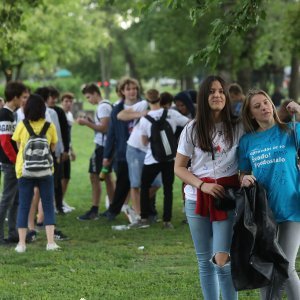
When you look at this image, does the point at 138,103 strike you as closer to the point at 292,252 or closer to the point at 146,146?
the point at 146,146

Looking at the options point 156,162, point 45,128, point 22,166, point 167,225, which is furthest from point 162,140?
point 22,166

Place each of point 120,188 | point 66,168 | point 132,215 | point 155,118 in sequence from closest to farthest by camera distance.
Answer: point 155,118 < point 132,215 < point 120,188 < point 66,168

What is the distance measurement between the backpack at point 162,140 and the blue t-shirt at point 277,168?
4853 millimetres

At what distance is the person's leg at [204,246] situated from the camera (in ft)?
17.5

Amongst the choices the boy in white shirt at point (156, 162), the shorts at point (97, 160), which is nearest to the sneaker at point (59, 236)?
the boy in white shirt at point (156, 162)

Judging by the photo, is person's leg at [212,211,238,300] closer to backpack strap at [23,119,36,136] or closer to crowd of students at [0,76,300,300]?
crowd of students at [0,76,300,300]

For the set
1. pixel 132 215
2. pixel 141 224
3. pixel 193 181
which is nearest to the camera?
pixel 193 181

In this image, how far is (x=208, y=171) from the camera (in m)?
5.30

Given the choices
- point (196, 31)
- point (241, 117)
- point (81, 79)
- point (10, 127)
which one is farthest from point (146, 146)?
point (81, 79)

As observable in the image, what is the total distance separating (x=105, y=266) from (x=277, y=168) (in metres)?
3.24

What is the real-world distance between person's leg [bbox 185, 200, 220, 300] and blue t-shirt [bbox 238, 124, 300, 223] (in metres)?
0.50

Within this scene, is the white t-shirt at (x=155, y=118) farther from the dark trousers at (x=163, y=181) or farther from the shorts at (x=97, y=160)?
the shorts at (x=97, y=160)

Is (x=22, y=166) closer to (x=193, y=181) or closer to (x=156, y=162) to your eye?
(x=156, y=162)

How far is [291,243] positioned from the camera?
16.8 ft
